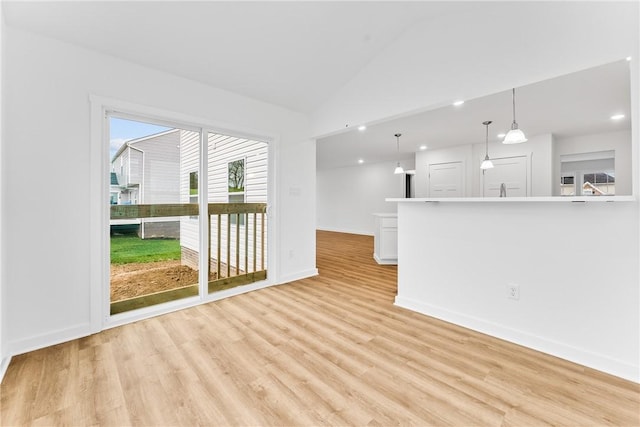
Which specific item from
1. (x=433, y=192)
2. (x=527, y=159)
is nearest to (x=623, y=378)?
(x=527, y=159)

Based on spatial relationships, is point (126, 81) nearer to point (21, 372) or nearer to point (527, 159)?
point (21, 372)

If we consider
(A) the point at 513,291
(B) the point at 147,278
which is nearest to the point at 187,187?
(B) the point at 147,278

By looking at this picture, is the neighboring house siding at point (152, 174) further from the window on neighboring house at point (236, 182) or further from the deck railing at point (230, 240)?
the window on neighboring house at point (236, 182)

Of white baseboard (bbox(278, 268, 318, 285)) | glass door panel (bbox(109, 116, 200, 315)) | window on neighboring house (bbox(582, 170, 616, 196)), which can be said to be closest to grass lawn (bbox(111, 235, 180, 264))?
glass door panel (bbox(109, 116, 200, 315))

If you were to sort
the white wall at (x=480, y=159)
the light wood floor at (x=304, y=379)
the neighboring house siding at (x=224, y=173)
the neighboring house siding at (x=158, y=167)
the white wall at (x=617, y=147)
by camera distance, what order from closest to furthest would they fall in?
the light wood floor at (x=304, y=379)
the neighboring house siding at (x=158, y=167)
the neighboring house siding at (x=224, y=173)
the white wall at (x=617, y=147)
the white wall at (x=480, y=159)

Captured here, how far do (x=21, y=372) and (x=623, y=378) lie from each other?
4.01m

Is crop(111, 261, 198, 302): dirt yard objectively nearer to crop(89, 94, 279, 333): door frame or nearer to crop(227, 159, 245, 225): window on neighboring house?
crop(89, 94, 279, 333): door frame

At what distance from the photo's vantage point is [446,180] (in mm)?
7266

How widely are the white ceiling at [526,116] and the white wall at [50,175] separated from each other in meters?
2.75

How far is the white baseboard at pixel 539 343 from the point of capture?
179cm

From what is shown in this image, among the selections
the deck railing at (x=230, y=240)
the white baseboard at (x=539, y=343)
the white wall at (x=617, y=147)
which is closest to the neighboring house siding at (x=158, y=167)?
the deck railing at (x=230, y=240)

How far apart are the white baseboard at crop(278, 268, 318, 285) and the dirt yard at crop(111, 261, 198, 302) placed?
1150 millimetres

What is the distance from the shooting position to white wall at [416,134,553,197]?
5816 millimetres

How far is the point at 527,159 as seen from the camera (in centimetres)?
606
